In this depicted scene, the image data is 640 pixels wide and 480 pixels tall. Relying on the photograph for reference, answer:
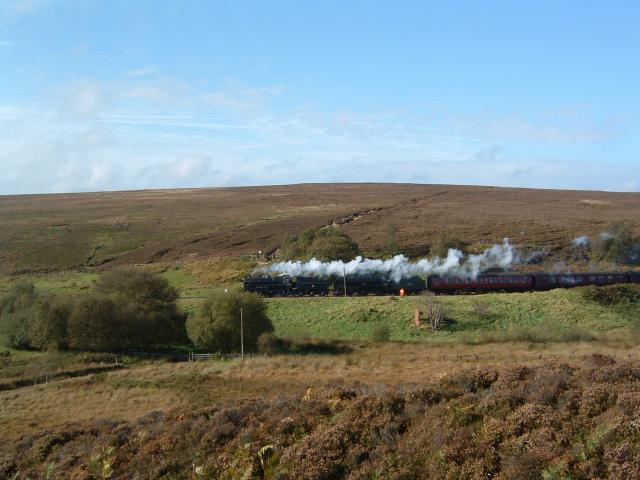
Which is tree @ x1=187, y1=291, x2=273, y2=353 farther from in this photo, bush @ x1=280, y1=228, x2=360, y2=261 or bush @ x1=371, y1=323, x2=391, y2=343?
bush @ x1=280, y1=228, x2=360, y2=261

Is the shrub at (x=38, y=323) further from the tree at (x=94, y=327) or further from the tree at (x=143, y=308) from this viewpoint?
the tree at (x=143, y=308)

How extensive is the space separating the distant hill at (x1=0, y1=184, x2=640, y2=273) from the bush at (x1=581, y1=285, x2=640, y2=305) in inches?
989

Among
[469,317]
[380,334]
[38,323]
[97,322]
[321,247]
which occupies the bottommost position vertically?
[380,334]

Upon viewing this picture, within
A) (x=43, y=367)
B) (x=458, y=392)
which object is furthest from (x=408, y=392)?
(x=43, y=367)

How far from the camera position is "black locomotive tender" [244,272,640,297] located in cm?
4716

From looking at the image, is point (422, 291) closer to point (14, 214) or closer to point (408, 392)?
point (408, 392)

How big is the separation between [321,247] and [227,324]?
21.7 metres

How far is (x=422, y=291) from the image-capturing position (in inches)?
1880

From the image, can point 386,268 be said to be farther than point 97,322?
Yes

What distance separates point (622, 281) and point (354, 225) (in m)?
46.9

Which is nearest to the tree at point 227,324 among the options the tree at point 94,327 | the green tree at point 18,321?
the tree at point 94,327

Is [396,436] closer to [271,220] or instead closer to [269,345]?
[269,345]

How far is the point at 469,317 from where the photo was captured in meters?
40.8

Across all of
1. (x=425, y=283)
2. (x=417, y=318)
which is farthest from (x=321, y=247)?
(x=417, y=318)
